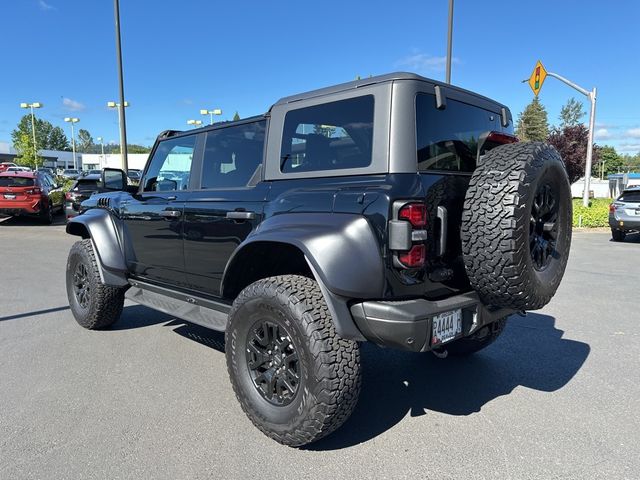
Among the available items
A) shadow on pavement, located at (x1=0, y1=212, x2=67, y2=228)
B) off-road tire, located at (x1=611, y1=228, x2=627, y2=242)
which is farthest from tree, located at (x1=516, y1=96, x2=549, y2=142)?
shadow on pavement, located at (x1=0, y1=212, x2=67, y2=228)

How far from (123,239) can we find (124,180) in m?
0.64

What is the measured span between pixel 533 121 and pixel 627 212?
40.4 m

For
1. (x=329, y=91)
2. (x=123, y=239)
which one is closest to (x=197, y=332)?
(x=123, y=239)

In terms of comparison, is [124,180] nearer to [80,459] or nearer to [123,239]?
[123,239]

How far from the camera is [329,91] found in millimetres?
3059

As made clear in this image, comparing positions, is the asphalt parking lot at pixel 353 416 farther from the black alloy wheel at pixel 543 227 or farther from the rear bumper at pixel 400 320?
the black alloy wheel at pixel 543 227

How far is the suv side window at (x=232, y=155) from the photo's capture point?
11.6 feet

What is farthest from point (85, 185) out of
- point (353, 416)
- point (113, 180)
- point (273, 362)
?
point (353, 416)

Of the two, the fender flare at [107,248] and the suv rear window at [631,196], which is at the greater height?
the suv rear window at [631,196]

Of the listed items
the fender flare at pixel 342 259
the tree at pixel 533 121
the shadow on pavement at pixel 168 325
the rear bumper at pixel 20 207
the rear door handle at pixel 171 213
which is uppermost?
the tree at pixel 533 121

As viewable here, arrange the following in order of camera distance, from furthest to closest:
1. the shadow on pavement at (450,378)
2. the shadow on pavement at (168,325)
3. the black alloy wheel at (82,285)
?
the black alloy wheel at (82,285) → the shadow on pavement at (168,325) → the shadow on pavement at (450,378)

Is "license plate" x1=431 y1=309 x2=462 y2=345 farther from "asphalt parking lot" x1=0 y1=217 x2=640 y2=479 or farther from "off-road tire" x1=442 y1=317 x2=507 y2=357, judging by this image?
"off-road tire" x1=442 y1=317 x2=507 y2=357

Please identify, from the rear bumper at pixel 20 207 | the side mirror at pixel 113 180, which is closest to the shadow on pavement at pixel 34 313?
the side mirror at pixel 113 180

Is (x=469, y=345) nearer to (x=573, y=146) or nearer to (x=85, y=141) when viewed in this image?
(x=573, y=146)
